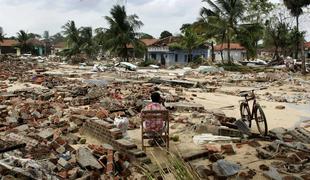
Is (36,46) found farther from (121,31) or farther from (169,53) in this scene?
(121,31)

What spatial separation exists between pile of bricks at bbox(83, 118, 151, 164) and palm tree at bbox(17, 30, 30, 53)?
63.8 m

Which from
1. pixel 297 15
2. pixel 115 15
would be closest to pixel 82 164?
pixel 115 15

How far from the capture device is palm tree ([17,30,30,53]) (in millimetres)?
67938

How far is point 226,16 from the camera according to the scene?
3556 cm

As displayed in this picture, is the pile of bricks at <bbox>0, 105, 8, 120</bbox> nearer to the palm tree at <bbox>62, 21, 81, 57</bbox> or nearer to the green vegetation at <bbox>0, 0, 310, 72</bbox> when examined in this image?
the green vegetation at <bbox>0, 0, 310, 72</bbox>

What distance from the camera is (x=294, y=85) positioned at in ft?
71.7

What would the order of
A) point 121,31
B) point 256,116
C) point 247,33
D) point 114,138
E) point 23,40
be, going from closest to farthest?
point 114,138 < point 256,116 < point 247,33 < point 121,31 < point 23,40

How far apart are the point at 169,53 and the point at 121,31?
1596cm

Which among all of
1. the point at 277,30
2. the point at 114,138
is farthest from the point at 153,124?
the point at 277,30

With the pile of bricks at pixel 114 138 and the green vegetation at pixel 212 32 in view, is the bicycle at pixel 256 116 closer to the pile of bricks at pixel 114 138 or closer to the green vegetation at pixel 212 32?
the pile of bricks at pixel 114 138

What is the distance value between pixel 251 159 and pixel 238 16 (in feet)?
99.8

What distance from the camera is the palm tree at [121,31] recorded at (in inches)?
1580

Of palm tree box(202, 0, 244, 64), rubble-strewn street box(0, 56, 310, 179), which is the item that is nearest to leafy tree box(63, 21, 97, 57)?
palm tree box(202, 0, 244, 64)

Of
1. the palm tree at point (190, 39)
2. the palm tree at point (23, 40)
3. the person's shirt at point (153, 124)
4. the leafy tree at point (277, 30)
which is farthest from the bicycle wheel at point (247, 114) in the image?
the palm tree at point (23, 40)
